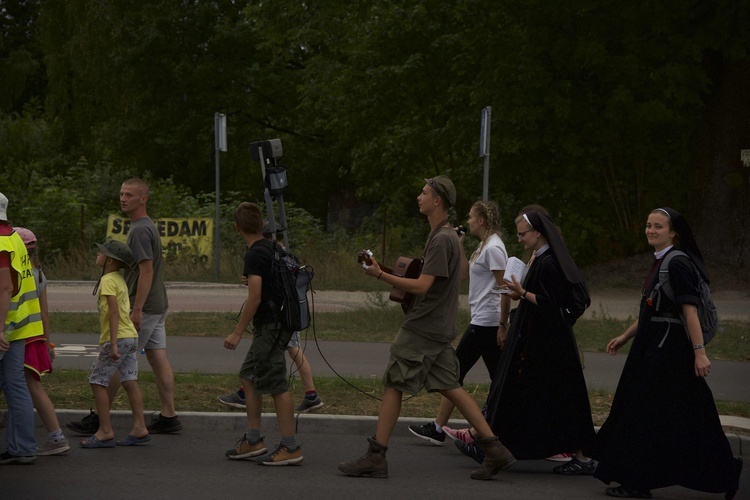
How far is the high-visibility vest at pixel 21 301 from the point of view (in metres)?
7.38

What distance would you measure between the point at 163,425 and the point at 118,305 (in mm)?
1116

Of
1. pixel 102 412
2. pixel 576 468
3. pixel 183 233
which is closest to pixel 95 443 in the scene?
pixel 102 412

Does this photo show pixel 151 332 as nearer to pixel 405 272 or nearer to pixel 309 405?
pixel 309 405

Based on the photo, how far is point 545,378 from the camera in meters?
7.32

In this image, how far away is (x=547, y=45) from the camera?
22234 millimetres

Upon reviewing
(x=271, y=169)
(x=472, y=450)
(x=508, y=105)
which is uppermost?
(x=508, y=105)

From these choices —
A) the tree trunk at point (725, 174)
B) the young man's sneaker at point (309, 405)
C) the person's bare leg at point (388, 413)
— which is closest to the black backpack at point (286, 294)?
the person's bare leg at point (388, 413)

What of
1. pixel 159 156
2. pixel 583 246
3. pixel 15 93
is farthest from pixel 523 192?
pixel 15 93

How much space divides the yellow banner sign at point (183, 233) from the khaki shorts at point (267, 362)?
1498 cm

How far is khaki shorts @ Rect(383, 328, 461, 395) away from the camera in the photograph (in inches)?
278

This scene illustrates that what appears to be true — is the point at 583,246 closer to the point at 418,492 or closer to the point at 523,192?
the point at 523,192

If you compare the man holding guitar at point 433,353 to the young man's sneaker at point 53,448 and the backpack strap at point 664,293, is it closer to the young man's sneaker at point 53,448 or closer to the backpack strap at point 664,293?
the backpack strap at point 664,293

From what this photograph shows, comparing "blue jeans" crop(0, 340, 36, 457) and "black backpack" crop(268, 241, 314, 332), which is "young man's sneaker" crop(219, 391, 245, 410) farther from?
"blue jeans" crop(0, 340, 36, 457)

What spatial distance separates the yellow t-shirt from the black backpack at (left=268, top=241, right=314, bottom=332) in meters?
1.06
